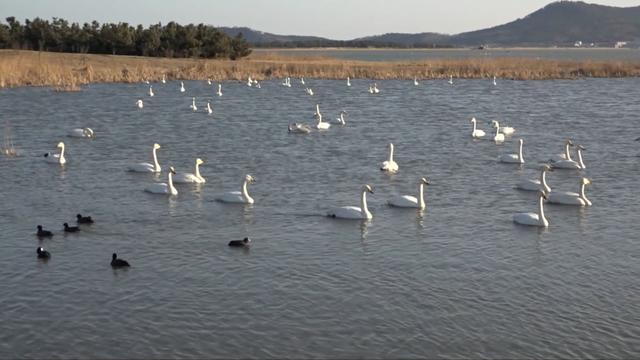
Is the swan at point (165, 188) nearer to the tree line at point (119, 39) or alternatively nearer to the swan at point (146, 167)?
the swan at point (146, 167)

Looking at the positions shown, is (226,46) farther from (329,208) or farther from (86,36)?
(329,208)

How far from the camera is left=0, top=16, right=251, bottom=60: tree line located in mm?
85375

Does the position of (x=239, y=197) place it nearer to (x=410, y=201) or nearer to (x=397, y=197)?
(x=397, y=197)

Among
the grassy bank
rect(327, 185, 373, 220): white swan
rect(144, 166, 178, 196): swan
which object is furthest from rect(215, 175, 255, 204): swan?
the grassy bank

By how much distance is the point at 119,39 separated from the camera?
85062 millimetres

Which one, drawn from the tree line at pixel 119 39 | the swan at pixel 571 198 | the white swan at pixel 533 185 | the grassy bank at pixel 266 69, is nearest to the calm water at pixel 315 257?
the swan at pixel 571 198

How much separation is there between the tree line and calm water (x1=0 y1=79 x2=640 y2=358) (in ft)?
157

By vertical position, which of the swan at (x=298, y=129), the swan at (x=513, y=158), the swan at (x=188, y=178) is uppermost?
the swan at (x=188, y=178)

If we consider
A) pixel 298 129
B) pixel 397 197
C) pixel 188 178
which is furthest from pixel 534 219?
pixel 298 129

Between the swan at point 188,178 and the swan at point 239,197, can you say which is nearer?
the swan at point 239,197

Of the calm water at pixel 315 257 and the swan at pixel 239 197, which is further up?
the swan at pixel 239 197

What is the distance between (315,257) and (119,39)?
69.8 metres

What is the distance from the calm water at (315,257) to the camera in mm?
14906

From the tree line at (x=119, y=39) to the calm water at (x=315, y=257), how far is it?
47791 mm
